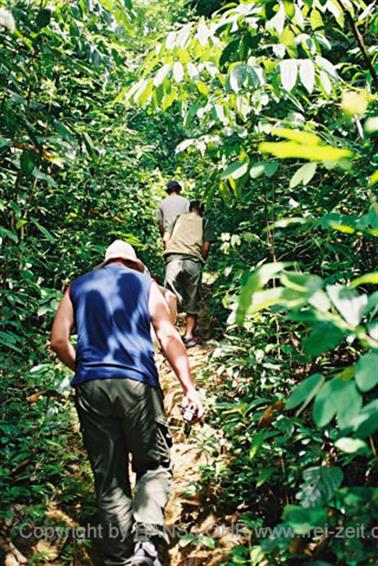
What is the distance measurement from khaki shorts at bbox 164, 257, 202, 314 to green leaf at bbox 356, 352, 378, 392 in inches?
214

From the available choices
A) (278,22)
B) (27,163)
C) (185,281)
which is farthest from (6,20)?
(185,281)

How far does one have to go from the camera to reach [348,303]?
101 cm

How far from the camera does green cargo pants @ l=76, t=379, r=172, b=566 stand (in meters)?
2.69

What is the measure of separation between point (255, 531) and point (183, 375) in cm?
115

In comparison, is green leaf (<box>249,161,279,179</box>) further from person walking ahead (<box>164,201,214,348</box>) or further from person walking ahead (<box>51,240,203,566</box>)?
person walking ahead (<box>164,201,214,348</box>)

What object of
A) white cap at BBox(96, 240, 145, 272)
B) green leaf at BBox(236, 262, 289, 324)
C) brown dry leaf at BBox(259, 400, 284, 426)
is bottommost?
brown dry leaf at BBox(259, 400, 284, 426)

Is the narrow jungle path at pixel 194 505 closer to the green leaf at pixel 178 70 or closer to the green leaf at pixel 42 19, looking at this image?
the green leaf at pixel 178 70

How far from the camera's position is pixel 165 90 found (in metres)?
2.86

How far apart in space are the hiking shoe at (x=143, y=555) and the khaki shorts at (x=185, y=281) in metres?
3.95

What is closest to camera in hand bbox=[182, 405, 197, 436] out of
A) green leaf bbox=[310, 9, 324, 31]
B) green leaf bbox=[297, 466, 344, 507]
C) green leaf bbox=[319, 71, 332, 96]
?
green leaf bbox=[297, 466, 344, 507]

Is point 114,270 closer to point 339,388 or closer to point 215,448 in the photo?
point 215,448

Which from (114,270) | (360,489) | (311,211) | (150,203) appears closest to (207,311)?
(150,203)

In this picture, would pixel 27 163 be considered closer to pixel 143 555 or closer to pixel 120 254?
pixel 120 254

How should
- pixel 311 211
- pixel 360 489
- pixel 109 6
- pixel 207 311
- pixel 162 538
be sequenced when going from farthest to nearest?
pixel 207 311
pixel 311 211
pixel 109 6
pixel 162 538
pixel 360 489
